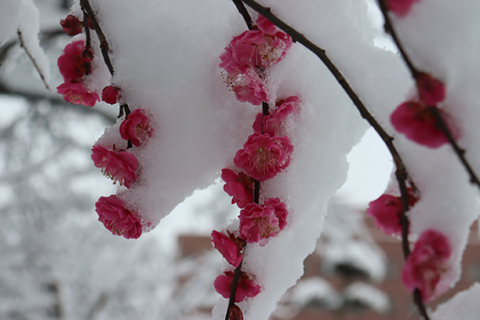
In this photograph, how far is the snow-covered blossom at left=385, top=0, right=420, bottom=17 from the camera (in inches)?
14.0

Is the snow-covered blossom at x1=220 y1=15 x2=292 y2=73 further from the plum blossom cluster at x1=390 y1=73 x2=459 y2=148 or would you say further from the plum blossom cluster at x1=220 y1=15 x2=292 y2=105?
the plum blossom cluster at x1=390 y1=73 x2=459 y2=148

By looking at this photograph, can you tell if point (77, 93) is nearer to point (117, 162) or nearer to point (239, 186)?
point (117, 162)

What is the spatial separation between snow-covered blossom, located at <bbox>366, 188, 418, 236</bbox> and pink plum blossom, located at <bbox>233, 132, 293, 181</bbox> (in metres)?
0.15

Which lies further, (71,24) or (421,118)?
(71,24)

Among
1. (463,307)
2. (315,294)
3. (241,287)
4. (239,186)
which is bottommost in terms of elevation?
(463,307)

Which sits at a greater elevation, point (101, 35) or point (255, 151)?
point (101, 35)

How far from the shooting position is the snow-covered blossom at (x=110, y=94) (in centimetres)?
63

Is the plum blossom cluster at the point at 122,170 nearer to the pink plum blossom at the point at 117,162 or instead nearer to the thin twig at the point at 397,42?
the pink plum blossom at the point at 117,162

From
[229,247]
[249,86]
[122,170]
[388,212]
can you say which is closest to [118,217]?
[122,170]

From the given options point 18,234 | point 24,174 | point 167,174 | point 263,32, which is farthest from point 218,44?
point 18,234

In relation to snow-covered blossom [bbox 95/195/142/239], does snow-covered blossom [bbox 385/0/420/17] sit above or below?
above

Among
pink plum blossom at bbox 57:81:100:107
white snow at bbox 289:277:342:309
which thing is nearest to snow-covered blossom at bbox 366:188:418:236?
pink plum blossom at bbox 57:81:100:107

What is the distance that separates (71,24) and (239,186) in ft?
1.66

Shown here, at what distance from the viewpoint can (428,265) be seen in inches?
15.1
